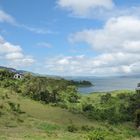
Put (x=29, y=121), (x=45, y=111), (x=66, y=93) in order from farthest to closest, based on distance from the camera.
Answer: (x=66, y=93), (x=45, y=111), (x=29, y=121)

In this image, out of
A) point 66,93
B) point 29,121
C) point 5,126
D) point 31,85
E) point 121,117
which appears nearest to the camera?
point 5,126

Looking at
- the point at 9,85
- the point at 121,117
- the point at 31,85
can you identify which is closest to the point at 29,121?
the point at 121,117

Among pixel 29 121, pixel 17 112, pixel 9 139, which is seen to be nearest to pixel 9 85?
pixel 17 112

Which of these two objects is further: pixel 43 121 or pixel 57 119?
pixel 57 119

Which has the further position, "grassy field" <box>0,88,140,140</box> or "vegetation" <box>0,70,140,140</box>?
"grassy field" <box>0,88,140,140</box>

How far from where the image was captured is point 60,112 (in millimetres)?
59406

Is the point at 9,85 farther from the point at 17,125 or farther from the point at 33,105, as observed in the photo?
the point at 17,125

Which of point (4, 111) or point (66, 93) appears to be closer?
point (4, 111)

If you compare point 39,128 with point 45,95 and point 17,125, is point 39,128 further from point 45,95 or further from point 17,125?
point 45,95

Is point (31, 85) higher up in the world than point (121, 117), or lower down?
higher up

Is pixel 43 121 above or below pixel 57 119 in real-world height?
above

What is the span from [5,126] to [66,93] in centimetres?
7303

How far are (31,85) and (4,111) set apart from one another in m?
39.6

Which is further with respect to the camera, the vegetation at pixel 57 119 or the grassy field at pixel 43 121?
the grassy field at pixel 43 121
